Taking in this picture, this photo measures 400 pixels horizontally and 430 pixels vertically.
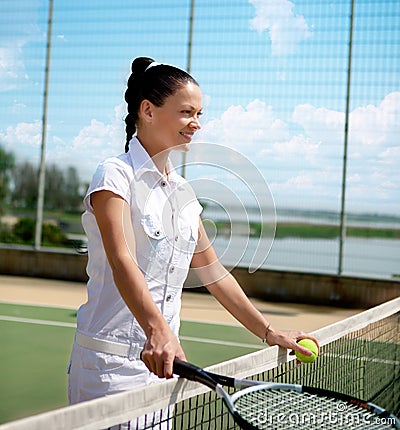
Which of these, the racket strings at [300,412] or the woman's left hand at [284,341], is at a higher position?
the woman's left hand at [284,341]

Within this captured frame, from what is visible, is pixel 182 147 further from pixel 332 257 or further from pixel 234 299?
pixel 332 257

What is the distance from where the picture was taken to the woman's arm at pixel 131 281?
1491mm

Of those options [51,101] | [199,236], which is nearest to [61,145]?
[51,101]

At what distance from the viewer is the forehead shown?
68.7 inches

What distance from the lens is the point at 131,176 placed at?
1712 mm

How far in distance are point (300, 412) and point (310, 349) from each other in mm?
417

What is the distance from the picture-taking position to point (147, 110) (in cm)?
178

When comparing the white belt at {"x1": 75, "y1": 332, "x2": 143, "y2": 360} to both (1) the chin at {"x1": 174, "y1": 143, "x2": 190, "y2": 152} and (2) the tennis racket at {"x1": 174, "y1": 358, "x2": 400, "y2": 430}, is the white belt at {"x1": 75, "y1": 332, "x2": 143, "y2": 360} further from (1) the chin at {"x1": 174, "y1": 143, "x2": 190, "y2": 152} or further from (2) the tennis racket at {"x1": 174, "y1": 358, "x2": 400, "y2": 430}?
(1) the chin at {"x1": 174, "y1": 143, "x2": 190, "y2": 152}

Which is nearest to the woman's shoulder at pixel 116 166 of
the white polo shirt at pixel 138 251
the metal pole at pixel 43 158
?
the white polo shirt at pixel 138 251

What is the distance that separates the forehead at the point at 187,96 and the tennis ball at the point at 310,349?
67 cm

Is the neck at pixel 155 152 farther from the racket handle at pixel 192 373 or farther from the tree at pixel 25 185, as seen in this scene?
the tree at pixel 25 185

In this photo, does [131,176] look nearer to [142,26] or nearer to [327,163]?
[327,163]

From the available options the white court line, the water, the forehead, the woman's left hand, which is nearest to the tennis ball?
the woman's left hand

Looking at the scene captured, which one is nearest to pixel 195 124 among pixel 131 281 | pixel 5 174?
pixel 131 281
